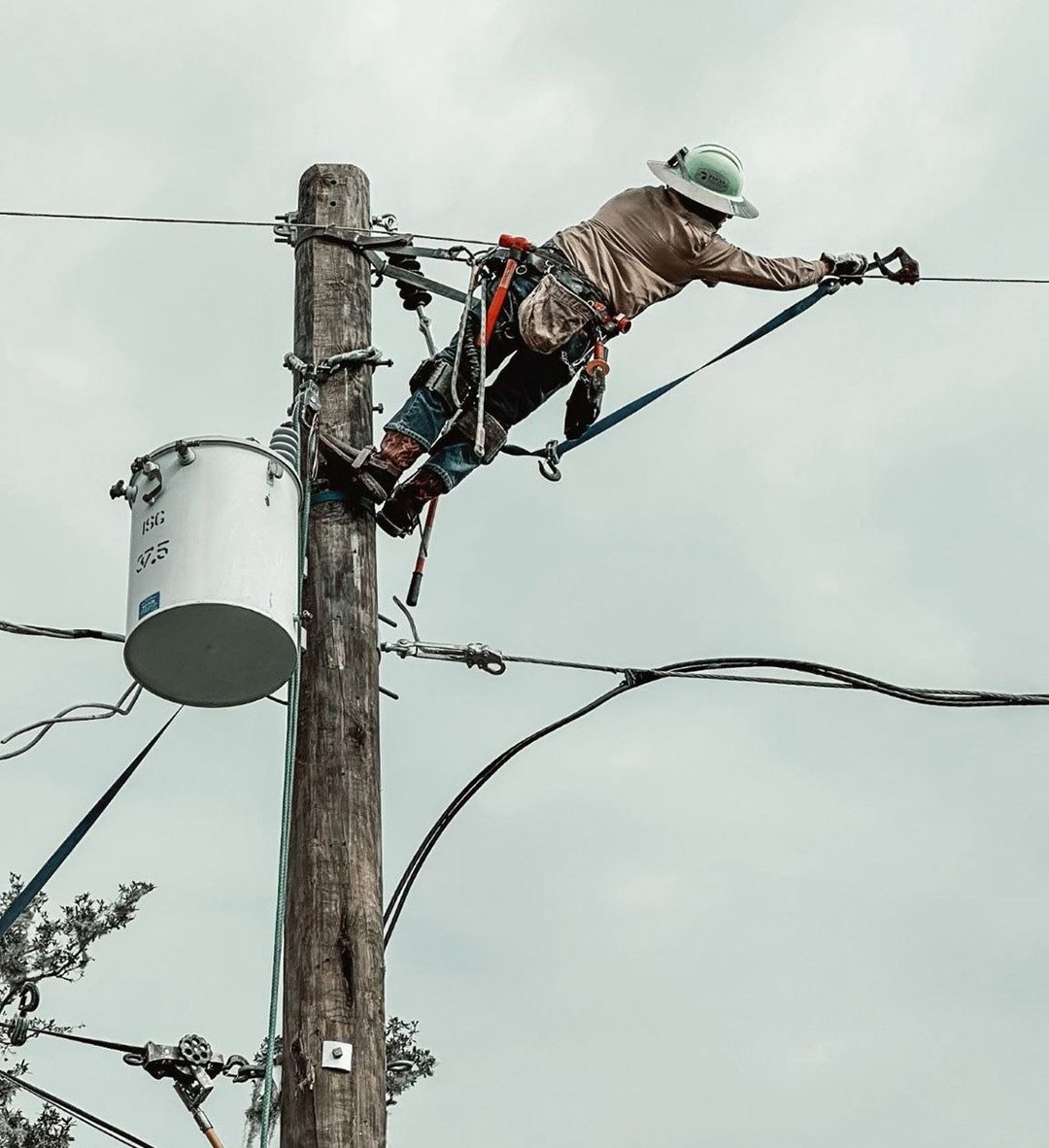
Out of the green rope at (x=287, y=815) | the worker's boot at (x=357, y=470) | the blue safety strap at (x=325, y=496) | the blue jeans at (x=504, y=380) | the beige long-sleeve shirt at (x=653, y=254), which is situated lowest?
the green rope at (x=287, y=815)

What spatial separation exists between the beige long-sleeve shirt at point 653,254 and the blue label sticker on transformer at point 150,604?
2069 millimetres

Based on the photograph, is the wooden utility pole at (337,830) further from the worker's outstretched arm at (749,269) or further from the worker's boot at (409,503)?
the worker's outstretched arm at (749,269)

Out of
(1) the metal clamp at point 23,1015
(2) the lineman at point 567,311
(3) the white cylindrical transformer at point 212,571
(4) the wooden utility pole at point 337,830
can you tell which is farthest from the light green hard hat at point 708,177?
(1) the metal clamp at point 23,1015

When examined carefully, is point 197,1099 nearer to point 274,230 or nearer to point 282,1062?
point 282,1062

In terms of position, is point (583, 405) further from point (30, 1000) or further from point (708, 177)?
point (30, 1000)

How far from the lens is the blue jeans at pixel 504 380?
557cm

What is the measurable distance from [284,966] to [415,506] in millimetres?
1520

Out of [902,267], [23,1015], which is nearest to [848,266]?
[902,267]

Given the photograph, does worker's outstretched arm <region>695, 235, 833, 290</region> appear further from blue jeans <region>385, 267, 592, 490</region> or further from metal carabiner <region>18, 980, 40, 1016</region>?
metal carabiner <region>18, 980, 40, 1016</region>

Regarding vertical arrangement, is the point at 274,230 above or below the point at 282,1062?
above

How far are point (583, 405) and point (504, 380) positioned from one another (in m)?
0.30

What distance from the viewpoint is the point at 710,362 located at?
6.41m

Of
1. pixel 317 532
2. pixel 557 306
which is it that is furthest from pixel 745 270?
pixel 317 532

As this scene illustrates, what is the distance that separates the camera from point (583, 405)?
596 cm
